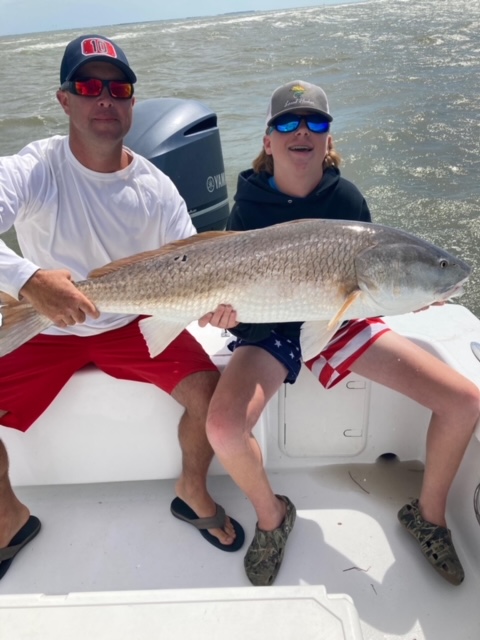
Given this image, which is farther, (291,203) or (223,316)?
(291,203)

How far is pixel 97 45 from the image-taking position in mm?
2623

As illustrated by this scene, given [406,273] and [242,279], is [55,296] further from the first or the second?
[406,273]

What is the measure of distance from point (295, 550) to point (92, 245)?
1697 millimetres

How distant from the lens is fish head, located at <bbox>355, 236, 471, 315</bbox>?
2293mm

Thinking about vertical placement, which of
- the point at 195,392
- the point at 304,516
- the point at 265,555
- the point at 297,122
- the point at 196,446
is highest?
the point at 297,122

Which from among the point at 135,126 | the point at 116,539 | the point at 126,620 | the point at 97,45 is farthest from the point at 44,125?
the point at 126,620

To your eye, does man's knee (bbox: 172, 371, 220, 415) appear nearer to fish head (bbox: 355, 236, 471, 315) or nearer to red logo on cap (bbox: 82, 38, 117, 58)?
fish head (bbox: 355, 236, 471, 315)

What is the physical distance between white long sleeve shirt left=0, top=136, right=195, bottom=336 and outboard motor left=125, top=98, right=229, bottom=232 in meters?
1.30

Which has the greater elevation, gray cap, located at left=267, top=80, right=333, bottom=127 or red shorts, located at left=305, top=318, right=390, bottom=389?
gray cap, located at left=267, top=80, right=333, bottom=127

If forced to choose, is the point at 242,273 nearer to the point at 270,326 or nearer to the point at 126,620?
the point at 270,326

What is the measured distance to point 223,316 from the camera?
241cm

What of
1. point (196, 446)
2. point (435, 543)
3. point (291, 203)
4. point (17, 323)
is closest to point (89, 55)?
point (291, 203)

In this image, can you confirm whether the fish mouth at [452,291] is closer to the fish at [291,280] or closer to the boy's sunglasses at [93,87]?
the fish at [291,280]

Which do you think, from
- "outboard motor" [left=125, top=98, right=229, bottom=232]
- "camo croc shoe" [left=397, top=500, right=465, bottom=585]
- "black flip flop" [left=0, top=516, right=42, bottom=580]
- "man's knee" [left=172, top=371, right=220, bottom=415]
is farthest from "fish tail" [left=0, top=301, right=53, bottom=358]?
"outboard motor" [left=125, top=98, right=229, bottom=232]
